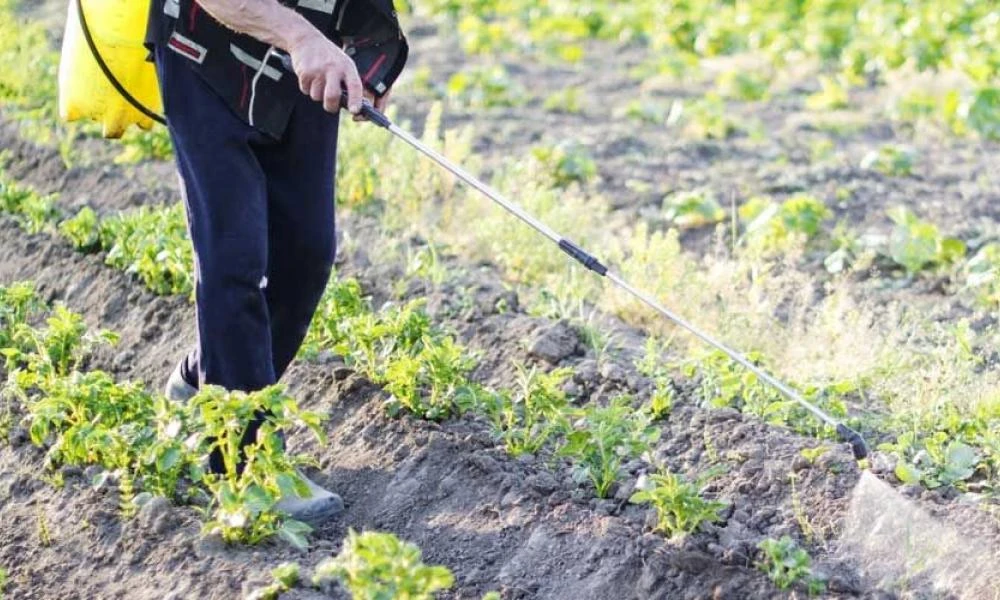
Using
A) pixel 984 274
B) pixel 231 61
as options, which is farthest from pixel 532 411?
pixel 984 274

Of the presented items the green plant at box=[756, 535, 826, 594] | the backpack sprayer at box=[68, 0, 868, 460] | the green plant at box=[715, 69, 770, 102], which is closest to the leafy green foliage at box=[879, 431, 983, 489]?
the backpack sprayer at box=[68, 0, 868, 460]

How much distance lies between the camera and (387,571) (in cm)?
340

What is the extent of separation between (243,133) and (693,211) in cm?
374

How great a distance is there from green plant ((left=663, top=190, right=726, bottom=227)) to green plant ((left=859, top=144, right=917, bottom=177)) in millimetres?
1092

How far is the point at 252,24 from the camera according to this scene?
14.1ft

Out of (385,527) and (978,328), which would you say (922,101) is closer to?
(978,328)

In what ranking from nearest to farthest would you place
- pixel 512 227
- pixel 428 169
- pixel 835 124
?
pixel 512 227 < pixel 428 169 < pixel 835 124

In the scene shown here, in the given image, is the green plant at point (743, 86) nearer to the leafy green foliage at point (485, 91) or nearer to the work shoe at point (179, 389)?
the leafy green foliage at point (485, 91)

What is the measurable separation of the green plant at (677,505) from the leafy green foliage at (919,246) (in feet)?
10.1

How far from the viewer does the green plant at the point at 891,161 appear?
870 cm

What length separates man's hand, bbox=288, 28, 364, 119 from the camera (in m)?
4.30

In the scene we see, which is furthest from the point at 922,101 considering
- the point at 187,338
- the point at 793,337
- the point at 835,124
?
the point at 187,338

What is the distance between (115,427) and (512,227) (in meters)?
2.74

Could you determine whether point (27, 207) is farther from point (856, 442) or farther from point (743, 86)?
point (743, 86)
